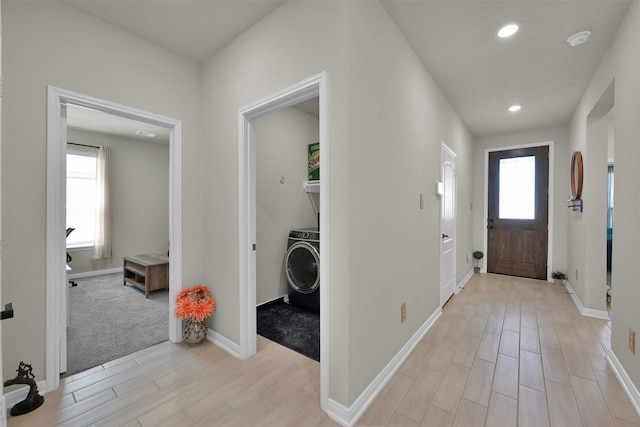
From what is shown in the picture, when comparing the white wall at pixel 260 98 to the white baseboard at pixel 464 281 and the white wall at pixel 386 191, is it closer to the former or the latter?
the white wall at pixel 386 191

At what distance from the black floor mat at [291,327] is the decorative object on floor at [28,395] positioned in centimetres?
152

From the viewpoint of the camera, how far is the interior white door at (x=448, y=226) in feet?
10.9


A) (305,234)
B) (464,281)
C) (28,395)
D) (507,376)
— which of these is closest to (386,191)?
(305,234)

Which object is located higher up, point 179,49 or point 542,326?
point 179,49

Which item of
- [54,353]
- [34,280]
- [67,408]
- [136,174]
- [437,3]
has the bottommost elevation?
[67,408]

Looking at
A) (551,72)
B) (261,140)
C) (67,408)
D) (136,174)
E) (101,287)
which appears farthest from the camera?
(136,174)

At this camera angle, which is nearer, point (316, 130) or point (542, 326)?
point (542, 326)

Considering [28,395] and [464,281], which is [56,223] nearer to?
[28,395]

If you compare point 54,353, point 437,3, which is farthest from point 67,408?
point 437,3

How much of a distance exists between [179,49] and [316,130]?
1.97 meters

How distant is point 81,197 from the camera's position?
5.04 metres

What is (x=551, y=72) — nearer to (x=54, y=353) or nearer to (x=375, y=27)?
(x=375, y=27)

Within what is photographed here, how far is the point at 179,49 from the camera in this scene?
2.42 metres

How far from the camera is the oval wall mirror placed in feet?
10.7
